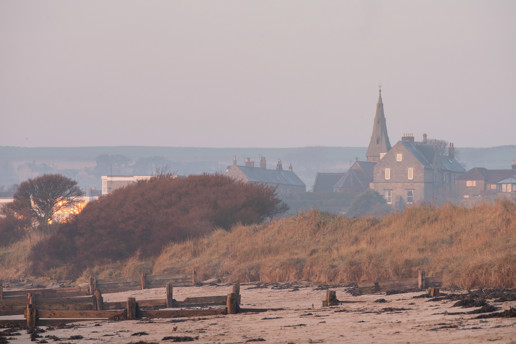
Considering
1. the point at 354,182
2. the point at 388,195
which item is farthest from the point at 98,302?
the point at 354,182

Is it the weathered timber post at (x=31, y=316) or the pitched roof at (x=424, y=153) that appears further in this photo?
the pitched roof at (x=424, y=153)

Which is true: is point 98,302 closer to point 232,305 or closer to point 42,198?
point 232,305

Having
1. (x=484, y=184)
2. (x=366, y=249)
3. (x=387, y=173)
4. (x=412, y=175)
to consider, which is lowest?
(x=366, y=249)

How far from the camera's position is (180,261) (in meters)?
43.1

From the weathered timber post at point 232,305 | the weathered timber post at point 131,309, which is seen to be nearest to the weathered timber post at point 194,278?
the weathered timber post at point 131,309

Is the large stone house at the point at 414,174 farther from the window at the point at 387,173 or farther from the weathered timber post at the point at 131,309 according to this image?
the weathered timber post at the point at 131,309

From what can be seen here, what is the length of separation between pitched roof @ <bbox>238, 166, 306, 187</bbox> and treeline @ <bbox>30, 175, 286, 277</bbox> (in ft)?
346

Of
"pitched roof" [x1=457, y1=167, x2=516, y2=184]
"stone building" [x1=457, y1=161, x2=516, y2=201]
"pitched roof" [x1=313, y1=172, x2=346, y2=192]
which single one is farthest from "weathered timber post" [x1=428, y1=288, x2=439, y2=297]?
"pitched roof" [x1=313, y1=172, x2=346, y2=192]

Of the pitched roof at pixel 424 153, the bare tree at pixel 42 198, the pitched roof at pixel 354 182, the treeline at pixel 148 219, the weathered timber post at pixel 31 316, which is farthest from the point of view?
the pitched roof at pixel 354 182

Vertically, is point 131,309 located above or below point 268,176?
below

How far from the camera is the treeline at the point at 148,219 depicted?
48.1 metres

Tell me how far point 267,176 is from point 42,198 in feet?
352

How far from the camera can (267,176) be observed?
171m

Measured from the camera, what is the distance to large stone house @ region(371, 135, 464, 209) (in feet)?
517
